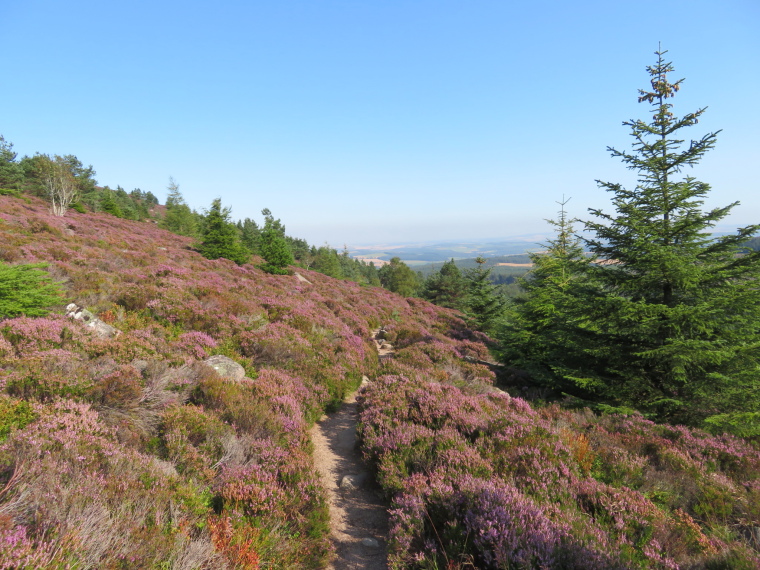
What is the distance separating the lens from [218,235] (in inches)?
900

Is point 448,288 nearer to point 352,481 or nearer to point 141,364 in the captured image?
point 352,481

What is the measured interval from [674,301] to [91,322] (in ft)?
45.6

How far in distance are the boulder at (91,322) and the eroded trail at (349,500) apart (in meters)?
5.16

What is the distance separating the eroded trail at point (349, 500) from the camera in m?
4.02

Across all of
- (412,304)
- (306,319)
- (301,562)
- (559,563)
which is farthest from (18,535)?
(412,304)

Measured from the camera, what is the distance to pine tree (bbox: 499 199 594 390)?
870 cm

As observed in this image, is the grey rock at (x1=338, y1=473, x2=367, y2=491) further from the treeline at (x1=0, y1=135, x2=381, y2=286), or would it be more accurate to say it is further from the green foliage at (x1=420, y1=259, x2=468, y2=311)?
the green foliage at (x1=420, y1=259, x2=468, y2=311)

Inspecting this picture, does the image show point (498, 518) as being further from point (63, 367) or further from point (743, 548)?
point (63, 367)

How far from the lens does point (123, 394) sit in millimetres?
4797

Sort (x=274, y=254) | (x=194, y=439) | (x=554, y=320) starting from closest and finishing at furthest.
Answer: (x=194, y=439)
(x=554, y=320)
(x=274, y=254)

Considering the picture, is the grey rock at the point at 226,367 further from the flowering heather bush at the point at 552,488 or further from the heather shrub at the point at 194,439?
the flowering heather bush at the point at 552,488

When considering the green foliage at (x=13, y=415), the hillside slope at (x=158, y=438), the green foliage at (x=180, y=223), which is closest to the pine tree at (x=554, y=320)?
the hillside slope at (x=158, y=438)

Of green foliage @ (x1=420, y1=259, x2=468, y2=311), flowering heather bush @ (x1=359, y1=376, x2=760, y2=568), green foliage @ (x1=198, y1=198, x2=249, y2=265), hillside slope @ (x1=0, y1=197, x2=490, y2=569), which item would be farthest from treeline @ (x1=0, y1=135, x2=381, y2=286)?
flowering heather bush @ (x1=359, y1=376, x2=760, y2=568)

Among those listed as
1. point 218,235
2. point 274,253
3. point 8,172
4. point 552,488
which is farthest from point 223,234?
point 8,172
